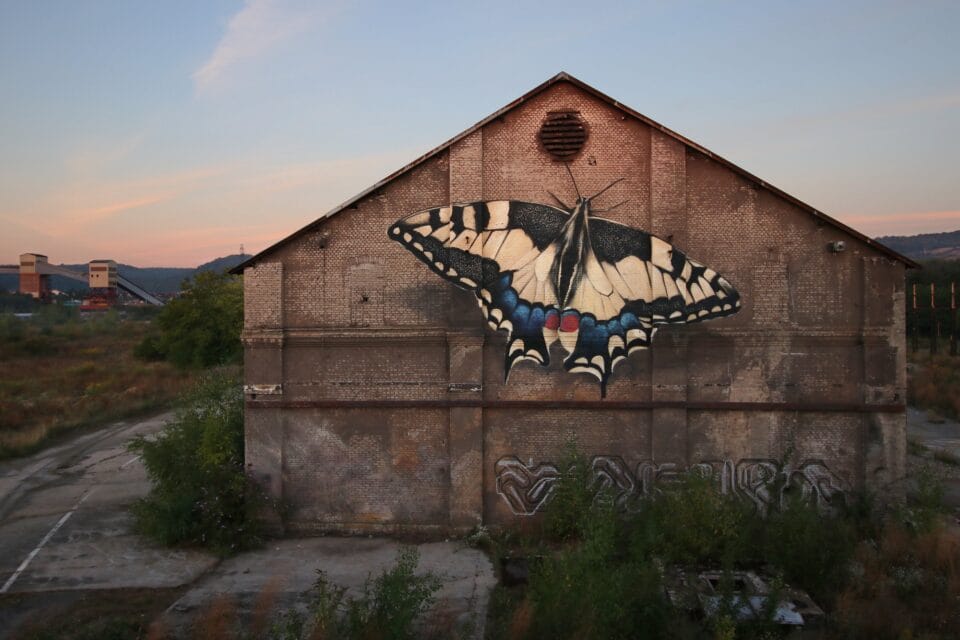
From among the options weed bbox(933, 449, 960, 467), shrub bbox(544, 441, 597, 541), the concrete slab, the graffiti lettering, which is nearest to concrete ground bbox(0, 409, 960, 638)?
the concrete slab

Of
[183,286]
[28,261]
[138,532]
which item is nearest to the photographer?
[138,532]

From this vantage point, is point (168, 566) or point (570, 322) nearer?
point (168, 566)

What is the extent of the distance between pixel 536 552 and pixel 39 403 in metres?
25.9

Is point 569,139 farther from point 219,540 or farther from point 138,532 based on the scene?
point 138,532

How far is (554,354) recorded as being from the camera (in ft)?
43.8

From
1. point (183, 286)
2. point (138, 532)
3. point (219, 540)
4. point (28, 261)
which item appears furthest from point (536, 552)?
point (28, 261)

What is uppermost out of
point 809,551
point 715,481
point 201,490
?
point 715,481

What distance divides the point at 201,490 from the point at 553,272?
7.85m

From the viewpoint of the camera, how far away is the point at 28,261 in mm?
125812

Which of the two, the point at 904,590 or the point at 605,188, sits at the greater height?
the point at 605,188

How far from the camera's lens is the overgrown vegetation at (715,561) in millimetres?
8453

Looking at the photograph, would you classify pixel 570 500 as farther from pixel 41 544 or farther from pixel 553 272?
pixel 41 544

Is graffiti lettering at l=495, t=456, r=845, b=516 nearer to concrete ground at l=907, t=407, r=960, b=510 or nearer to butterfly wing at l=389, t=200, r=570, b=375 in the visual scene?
concrete ground at l=907, t=407, r=960, b=510

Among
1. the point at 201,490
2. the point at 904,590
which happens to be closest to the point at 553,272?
the point at 904,590
